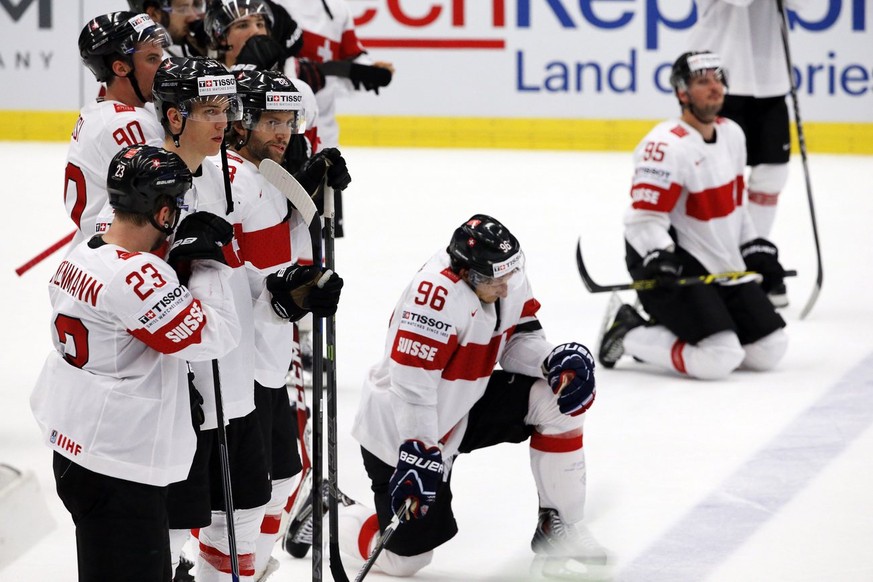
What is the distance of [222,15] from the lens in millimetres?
3971

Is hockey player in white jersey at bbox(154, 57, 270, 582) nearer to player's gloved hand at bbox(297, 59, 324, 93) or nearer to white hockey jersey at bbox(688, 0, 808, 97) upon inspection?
player's gloved hand at bbox(297, 59, 324, 93)

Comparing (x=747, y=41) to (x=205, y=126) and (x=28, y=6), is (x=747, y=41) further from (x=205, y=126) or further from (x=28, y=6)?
(x=28, y=6)

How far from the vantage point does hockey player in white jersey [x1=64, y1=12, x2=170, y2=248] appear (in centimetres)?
299

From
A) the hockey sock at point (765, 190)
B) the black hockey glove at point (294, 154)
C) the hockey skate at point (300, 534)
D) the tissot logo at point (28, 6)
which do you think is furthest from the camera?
the tissot logo at point (28, 6)

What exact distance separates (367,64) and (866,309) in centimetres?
232

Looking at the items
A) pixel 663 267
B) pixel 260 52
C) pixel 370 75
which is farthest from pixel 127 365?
pixel 663 267

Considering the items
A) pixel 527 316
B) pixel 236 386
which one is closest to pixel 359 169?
pixel 527 316

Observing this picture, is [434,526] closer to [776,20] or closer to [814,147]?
[776,20]

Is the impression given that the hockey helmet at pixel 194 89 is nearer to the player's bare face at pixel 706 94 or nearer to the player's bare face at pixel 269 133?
the player's bare face at pixel 269 133

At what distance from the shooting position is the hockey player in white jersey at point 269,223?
2840mm

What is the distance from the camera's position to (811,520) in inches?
140

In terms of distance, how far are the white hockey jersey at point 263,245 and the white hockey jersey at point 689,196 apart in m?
2.18

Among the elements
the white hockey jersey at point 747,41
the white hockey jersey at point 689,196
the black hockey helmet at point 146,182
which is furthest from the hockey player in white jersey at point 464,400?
the white hockey jersey at point 747,41

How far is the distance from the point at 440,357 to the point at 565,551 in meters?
0.53
